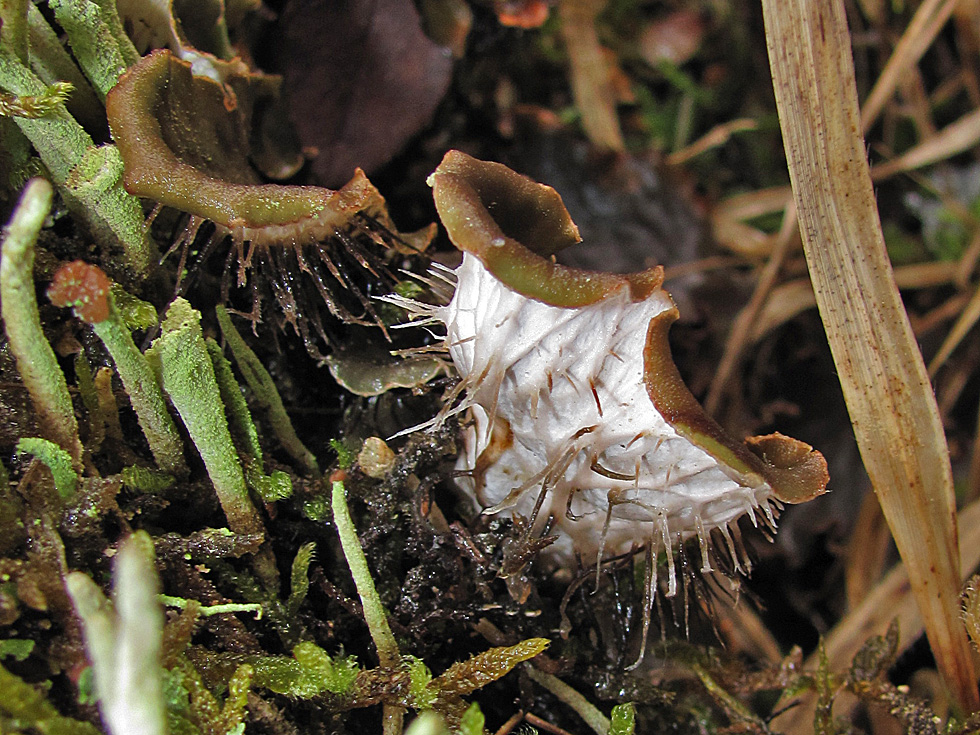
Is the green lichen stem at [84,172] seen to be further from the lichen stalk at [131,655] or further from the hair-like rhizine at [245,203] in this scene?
the lichen stalk at [131,655]

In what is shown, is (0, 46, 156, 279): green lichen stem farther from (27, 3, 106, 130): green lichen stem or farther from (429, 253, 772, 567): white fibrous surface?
(429, 253, 772, 567): white fibrous surface

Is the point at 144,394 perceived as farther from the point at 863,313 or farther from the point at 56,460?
the point at 863,313

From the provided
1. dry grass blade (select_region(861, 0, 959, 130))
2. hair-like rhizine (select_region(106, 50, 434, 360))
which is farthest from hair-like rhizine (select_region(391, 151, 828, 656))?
dry grass blade (select_region(861, 0, 959, 130))

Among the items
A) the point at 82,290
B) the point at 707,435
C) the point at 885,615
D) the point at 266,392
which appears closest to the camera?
the point at 82,290

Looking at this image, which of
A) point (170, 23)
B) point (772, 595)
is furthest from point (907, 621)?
point (170, 23)

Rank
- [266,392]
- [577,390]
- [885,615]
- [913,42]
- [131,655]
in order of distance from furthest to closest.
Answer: [913,42] → [885,615] → [266,392] → [577,390] → [131,655]

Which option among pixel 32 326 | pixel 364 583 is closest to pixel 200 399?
pixel 32 326
